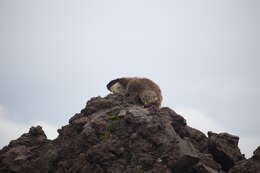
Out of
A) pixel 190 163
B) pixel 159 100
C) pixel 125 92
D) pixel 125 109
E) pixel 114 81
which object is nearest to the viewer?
pixel 190 163

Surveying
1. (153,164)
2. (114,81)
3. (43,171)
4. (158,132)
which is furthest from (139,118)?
(114,81)

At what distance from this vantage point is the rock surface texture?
686 inches

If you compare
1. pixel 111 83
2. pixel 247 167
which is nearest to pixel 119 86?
pixel 111 83

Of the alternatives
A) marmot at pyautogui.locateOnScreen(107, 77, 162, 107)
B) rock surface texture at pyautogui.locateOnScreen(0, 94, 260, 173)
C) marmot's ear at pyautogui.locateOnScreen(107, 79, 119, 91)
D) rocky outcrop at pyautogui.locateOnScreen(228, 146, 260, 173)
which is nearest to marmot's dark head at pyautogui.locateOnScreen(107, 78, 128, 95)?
marmot's ear at pyautogui.locateOnScreen(107, 79, 119, 91)

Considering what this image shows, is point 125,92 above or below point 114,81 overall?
below

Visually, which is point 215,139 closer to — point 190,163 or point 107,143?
point 190,163

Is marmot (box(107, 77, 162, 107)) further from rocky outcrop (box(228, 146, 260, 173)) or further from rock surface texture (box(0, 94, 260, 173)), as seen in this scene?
rocky outcrop (box(228, 146, 260, 173))

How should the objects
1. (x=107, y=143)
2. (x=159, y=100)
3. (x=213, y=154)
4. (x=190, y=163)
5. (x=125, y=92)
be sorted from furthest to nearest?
(x=125, y=92), (x=159, y=100), (x=213, y=154), (x=107, y=143), (x=190, y=163)

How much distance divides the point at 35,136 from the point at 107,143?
7.90 m

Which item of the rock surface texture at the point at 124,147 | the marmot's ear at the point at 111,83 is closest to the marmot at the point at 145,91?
the rock surface texture at the point at 124,147

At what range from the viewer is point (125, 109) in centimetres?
2141

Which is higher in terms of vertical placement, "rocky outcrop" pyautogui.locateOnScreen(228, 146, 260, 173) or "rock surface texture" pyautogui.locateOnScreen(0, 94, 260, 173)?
"rock surface texture" pyautogui.locateOnScreen(0, 94, 260, 173)

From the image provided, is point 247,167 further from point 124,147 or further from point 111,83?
point 111,83

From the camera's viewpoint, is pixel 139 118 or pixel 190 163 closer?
pixel 190 163
